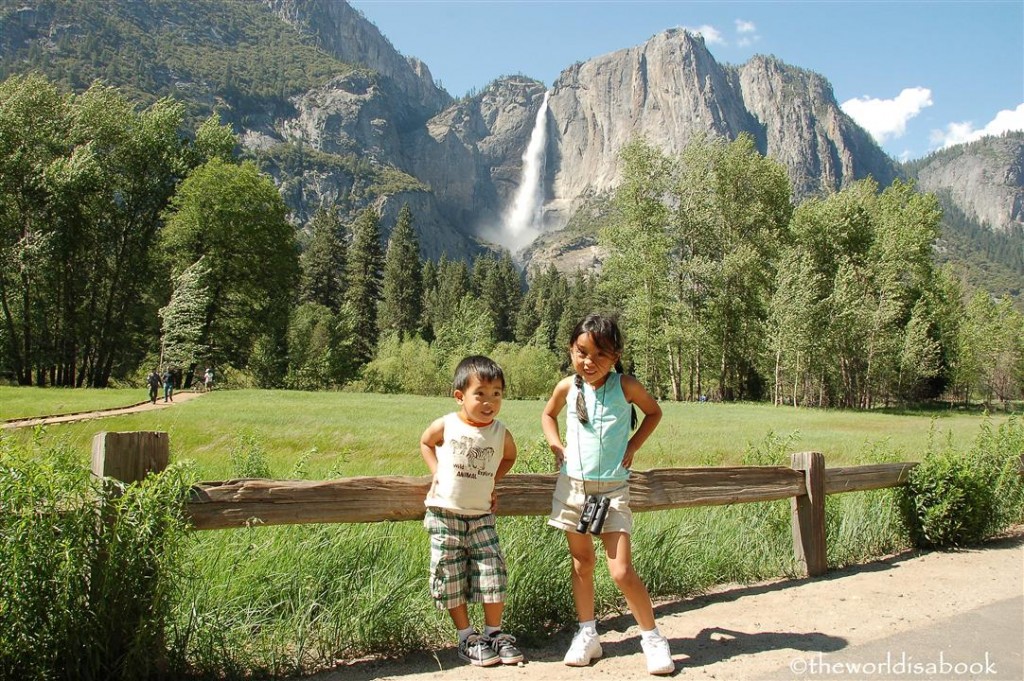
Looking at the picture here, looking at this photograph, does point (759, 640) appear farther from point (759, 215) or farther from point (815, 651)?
point (759, 215)

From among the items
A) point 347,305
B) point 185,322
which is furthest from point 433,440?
point 347,305

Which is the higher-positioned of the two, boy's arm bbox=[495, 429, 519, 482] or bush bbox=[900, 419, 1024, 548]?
boy's arm bbox=[495, 429, 519, 482]

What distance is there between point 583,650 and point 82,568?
9.14 feet

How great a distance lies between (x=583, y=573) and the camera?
4.16 metres

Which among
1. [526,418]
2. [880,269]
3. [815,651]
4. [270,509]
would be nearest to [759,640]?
[815,651]

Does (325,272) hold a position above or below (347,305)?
above

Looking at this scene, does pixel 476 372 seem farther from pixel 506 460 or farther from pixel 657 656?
pixel 657 656

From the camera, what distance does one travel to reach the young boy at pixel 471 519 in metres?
3.99

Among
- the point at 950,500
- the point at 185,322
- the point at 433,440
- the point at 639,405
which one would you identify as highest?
the point at 185,322

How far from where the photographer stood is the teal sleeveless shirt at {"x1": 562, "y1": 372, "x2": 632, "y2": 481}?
13.3 ft

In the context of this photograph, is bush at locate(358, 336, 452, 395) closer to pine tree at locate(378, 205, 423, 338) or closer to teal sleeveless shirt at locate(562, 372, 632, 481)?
pine tree at locate(378, 205, 423, 338)

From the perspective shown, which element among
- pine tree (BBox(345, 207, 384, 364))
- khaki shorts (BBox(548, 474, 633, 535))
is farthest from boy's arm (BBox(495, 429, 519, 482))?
pine tree (BBox(345, 207, 384, 364))

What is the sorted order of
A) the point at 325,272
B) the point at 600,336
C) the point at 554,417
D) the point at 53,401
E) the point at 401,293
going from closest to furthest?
1. the point at 600,336
2. the point at 554,417
3. the point at 53,401
4. the point at 325,272
5. the point at 401,293

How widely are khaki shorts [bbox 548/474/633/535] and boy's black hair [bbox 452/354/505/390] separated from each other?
0.81 metres
